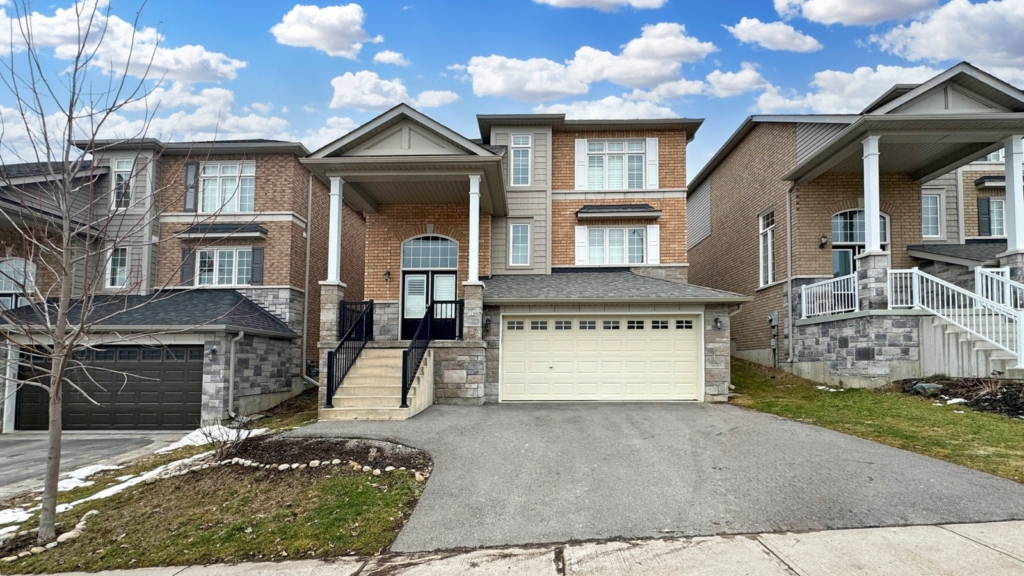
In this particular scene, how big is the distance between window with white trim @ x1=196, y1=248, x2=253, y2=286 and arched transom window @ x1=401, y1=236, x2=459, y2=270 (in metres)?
5.19

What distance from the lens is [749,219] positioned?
54.5 feet

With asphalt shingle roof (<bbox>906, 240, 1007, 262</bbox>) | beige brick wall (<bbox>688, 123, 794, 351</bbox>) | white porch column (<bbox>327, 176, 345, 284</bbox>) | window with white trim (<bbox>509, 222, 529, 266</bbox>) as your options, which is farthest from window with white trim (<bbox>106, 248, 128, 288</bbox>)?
asphalt shingle roof (<bbox>906, 240, 1007, 262</bbox>)

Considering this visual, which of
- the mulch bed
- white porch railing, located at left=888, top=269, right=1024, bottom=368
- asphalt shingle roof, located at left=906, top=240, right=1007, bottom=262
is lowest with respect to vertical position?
the mulch bed

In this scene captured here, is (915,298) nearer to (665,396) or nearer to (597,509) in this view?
(665,396)

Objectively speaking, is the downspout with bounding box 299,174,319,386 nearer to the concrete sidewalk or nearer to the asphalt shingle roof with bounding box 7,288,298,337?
the asphalt shingle roof with bounding box 7,288,298,337

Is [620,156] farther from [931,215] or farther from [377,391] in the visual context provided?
[377,391]

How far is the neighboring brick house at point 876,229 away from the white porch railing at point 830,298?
0.11 feet

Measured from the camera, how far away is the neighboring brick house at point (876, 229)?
10.8m

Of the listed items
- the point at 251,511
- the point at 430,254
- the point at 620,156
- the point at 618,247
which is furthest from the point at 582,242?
the point at 251,511

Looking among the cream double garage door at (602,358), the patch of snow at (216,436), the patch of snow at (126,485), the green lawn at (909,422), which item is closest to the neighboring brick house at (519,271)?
the cream double garage door at (602,358)

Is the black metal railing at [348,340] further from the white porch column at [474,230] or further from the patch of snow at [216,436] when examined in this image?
the white porch column at [474,230]

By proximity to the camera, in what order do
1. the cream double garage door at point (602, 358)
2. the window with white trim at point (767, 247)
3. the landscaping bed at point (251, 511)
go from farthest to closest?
the window with white trim at point (767, 247) < the cream double garage door at point (602, 358) < the landscaping bed at point (251, 511)

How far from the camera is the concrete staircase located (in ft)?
30.8

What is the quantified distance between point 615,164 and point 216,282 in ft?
38.6
